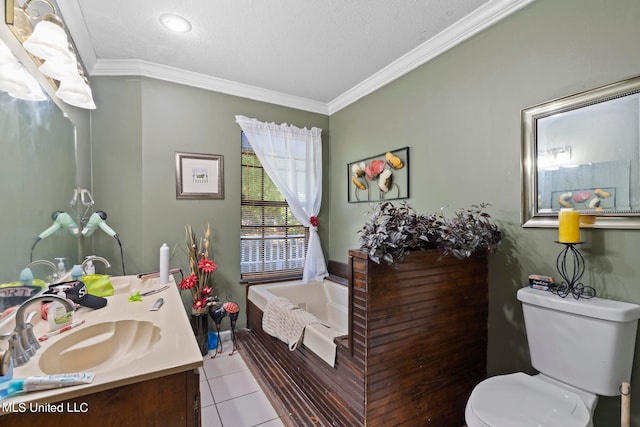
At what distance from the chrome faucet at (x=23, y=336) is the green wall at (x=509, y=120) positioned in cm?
219

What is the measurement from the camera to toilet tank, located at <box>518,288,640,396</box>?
49.9 inches

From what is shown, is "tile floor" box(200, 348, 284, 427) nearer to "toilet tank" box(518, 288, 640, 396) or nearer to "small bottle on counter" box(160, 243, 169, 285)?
"small bottle on counter" box(160, 243, 169, 285)

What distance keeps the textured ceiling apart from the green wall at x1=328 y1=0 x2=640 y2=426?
0.22 m

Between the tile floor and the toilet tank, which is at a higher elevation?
the toilet tank

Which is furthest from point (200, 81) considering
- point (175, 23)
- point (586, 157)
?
point (586, 157)

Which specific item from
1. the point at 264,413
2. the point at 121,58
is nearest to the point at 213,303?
the point at 264,413

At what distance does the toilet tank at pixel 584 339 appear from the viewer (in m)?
1.27

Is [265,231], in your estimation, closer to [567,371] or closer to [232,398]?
[232,398]

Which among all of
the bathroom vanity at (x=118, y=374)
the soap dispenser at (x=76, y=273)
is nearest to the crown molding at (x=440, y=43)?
the bathroom vanity at (x=118, y=374)

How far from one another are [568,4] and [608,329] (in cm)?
167

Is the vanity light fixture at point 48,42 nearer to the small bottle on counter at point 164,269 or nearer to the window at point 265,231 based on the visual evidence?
the small bottle on counter at point 164,269

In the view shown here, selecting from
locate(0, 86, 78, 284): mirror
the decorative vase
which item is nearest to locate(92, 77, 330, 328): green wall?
the decorative vase

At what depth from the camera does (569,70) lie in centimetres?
154

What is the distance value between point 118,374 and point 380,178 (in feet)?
7.71
